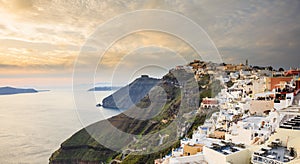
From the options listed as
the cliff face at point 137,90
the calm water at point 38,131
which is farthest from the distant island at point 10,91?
the cliff face at point 137,90

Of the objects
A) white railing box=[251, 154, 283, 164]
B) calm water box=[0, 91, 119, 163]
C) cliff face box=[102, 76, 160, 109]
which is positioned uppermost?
cliff face box=[102, 76, 160, 109]

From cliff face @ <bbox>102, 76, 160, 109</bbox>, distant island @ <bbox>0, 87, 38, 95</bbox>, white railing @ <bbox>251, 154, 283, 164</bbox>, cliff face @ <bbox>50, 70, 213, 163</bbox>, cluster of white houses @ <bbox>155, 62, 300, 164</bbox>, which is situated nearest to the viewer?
white railing @ <bbox>251, 154, 283, 164</bbox>

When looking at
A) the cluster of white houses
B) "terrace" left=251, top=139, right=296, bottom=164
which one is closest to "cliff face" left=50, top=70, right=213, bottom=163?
the cluster of white houses

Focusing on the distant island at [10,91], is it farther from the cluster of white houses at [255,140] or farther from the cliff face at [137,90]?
the cluster of white houses at [255,140]

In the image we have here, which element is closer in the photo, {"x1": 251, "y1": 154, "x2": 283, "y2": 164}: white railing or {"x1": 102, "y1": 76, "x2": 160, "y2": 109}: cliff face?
{"x1": 251, "y1": 154, "x2": 283, "y2": 164}: white railing

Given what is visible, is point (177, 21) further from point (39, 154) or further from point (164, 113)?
point (39, 154)

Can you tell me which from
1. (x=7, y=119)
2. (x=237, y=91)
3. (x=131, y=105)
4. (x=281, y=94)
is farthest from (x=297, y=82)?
(x=7, y=119)

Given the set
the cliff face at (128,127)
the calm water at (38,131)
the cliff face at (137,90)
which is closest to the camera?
the cliff face at (128,127)

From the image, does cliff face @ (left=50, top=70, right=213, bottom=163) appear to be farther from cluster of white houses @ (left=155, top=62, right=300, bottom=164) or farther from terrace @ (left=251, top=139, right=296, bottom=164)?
terrace @ (left=251, top=139, right=296, bottom=164)
